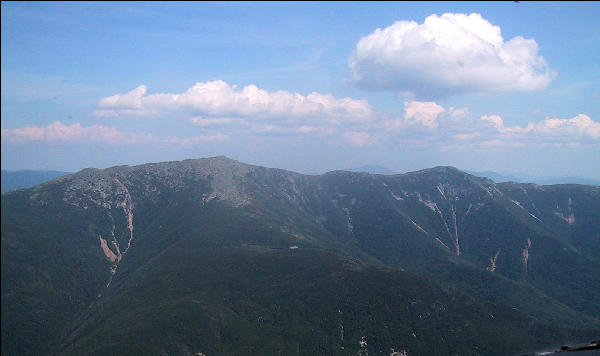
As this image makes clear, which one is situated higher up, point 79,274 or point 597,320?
point 79,274

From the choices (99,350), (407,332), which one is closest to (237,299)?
(99,350)

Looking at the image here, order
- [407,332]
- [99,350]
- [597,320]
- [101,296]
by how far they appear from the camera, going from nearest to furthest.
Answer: [99,350], [407,332], [101,296], [597,320]

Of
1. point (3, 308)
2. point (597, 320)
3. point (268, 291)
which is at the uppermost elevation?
point (3, 308)

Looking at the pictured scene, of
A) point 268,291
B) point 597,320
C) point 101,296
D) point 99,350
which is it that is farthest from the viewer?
point 597,320

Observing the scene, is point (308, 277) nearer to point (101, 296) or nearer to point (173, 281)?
point (173, 281)

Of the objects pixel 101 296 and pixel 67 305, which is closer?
pixel 67 305

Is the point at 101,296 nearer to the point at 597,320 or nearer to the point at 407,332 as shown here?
the point at 407,332

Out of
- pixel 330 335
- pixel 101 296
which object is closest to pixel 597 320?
pixel 330 335

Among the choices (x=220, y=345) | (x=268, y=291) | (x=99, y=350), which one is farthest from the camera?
(x=268, y=291)

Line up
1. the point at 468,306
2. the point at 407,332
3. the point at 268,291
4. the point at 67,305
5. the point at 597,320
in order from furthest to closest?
the point at 597,320
the point at 67,305
the point at 268,291
the point at 468,306
the point at 407,332
